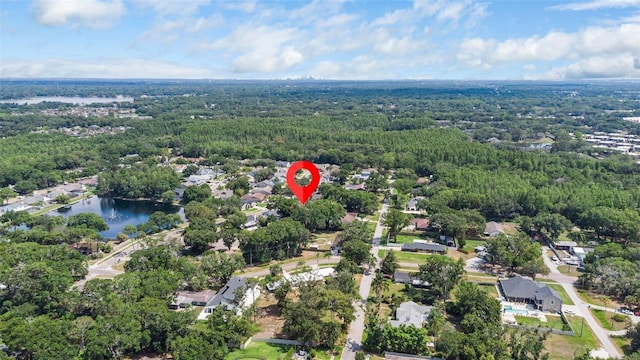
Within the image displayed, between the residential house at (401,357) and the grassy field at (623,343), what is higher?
the residential house at (401,357)

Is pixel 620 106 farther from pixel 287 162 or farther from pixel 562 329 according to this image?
pixel 562 329

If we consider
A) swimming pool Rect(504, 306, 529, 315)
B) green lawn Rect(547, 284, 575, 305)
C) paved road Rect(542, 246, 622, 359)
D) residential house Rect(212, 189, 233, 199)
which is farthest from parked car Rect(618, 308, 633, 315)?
residential house Rect(212, 189, 233, 199)

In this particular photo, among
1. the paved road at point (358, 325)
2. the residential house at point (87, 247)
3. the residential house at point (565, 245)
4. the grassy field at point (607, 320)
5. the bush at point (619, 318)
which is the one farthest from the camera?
the residential house at point (565, 245)

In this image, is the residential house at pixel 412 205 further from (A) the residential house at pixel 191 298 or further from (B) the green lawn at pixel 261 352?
(B) the green lawn at pixel 261 352

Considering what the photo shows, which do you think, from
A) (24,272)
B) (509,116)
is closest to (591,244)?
(24,272)

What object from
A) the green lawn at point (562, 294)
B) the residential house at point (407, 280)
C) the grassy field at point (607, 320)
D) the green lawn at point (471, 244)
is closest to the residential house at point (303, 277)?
the residential house at point (407, 280)

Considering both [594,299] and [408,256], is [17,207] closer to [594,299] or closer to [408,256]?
[408,256]

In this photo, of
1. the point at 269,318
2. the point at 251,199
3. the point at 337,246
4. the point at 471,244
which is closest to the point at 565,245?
the point at 471,244
